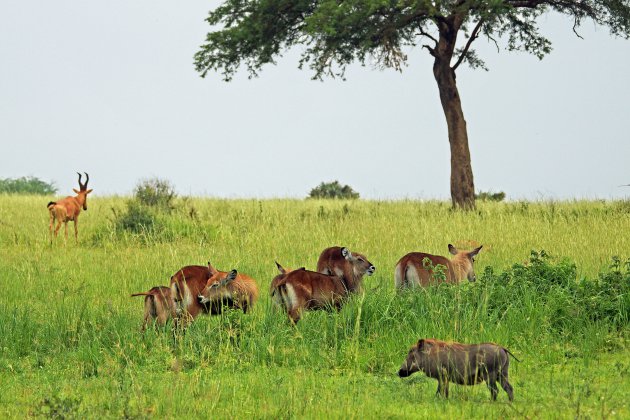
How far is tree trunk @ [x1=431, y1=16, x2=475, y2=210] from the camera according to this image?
26.8 metres

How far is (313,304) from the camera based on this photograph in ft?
30.2

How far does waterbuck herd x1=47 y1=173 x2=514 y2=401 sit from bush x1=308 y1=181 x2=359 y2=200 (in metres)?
27.5

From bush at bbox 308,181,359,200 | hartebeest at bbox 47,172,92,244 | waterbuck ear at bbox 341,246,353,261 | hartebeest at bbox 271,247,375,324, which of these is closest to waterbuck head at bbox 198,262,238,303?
hartebeest at bbox 271,247,375,324

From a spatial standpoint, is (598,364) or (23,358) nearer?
(598,364)

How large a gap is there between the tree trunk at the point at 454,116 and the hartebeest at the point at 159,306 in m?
18.5

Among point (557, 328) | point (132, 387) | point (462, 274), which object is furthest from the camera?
point (462, 274)

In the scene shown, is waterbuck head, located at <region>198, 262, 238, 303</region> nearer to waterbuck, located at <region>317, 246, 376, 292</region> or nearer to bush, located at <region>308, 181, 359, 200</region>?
waterbuck, located at <region>317, 246, 376, 292</region>

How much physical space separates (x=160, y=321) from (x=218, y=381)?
6.26ft

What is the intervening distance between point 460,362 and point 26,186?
137 ft

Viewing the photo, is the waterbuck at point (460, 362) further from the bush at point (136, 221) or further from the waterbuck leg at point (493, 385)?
the bush at point (136, 221)

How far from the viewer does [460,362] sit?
21.6 feet

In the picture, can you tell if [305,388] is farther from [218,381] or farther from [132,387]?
[132,387]

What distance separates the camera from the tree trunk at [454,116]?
87.9 ft

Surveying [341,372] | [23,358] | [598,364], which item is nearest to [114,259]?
[23,358]
